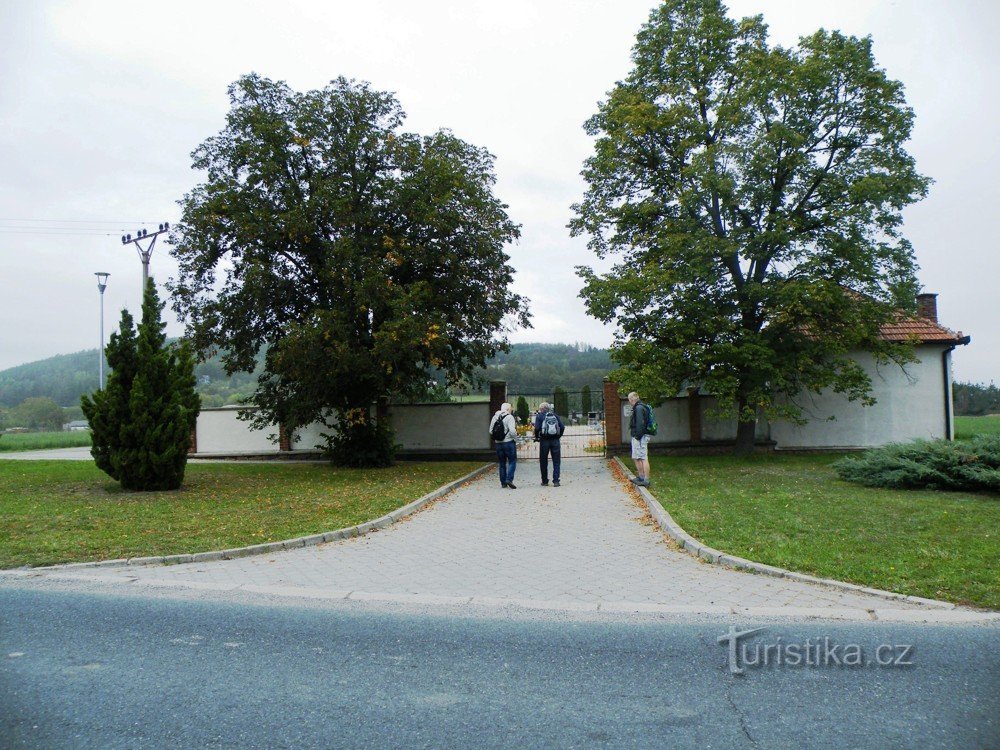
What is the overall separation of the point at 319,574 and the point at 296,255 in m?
12.8

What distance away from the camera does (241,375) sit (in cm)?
2322

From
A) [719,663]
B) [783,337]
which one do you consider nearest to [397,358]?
[783,337]

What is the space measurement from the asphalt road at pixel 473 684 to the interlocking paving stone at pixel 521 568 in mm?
762

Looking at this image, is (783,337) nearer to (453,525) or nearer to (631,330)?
(631,330)

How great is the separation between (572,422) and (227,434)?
18304mm

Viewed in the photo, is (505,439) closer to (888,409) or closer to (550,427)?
(550,427)

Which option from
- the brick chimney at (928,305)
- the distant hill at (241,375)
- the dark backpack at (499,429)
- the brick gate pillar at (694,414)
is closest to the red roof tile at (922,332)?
the brick chimney at (928,305)

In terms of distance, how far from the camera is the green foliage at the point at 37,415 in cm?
6009

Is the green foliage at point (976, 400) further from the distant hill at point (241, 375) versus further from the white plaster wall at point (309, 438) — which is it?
the white plaster wall at point (309, 438)

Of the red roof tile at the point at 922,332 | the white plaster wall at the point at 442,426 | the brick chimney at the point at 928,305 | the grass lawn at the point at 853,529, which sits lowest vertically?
the grass lawn at the point at 853,529

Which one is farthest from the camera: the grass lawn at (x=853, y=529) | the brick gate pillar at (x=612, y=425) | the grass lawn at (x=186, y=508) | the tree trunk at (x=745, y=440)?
the brick gate pillar at (x=612, y=425)

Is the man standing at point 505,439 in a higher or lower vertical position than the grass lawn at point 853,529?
higher

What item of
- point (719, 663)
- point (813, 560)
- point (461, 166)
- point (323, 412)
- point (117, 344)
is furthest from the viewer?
point (323, 412)

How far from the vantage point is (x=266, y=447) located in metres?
24.3
